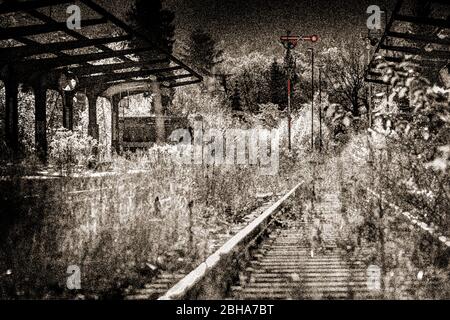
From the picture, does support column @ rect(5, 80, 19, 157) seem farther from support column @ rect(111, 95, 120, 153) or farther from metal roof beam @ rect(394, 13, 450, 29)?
metal roof beam @ rect(394, 13, 450, 29)

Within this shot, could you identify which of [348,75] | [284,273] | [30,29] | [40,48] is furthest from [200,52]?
[284,273]

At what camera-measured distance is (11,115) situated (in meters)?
10.9

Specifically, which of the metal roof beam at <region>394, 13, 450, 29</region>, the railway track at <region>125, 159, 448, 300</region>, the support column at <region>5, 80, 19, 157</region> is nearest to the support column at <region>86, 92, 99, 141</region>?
the support column at <region>5, 80, 19, 157</region>

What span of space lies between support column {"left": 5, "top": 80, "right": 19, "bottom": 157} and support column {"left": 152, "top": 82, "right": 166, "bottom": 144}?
6.78 meters

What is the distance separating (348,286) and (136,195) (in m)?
4.10

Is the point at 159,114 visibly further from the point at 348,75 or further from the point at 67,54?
the point at 348,75

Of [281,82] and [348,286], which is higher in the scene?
[281,82]

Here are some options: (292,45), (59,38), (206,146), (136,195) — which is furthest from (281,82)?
(136,195)

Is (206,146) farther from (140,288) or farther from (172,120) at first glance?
(172,120)

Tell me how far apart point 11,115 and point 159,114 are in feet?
25.3

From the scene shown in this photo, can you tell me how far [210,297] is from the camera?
155 inches

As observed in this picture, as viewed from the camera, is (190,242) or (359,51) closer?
(190,242)

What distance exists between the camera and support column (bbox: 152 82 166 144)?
57.0 ft

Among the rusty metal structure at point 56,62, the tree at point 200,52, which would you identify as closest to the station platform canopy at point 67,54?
the rusty metal structure at point 56,62
